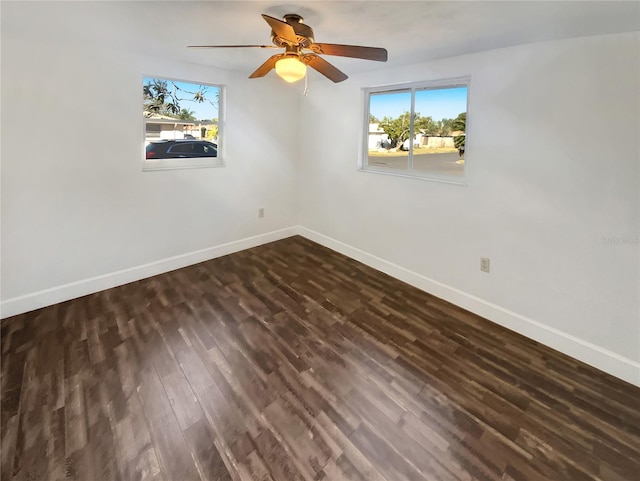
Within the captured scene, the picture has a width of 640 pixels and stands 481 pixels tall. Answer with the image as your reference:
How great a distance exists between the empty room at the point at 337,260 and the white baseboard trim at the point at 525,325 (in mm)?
17

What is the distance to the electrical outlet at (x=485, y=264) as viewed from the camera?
9.32ft

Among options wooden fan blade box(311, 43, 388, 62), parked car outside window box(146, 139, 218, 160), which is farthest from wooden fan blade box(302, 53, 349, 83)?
parked car outside window box(146, 139, 218, 160)

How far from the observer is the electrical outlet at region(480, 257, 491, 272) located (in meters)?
2.84

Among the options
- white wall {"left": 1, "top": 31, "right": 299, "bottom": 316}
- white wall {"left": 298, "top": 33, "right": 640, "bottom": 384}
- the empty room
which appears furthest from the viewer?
white wall {"left": 1, "top": 31, "right": 299, "bottom": 316}

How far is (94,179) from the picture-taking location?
3.02 m

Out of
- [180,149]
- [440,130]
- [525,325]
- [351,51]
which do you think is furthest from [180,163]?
[525,325]

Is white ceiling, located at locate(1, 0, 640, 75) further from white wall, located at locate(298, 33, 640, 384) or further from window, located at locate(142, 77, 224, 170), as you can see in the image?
window, located at locate(142, 77, 224, 170)

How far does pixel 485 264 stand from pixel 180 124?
333cm

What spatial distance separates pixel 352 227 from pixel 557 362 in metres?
2.38

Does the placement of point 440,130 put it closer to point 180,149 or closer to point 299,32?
point 299,32

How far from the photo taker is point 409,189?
133 inches

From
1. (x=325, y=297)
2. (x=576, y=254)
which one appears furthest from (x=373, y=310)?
(x=576, y=254)

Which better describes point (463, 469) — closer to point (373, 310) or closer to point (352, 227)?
point (373, 310)

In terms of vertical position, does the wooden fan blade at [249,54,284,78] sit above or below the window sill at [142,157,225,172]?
above
